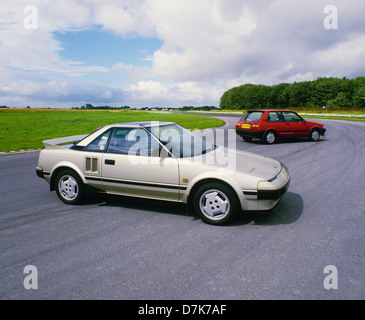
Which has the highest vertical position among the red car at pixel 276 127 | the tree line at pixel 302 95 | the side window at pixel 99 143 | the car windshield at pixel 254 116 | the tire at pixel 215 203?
the tree line at pixel 302 95

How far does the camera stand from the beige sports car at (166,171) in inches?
147

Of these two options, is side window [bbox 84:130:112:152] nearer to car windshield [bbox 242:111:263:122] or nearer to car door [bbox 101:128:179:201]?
car door [bbox 101:128:179:201]

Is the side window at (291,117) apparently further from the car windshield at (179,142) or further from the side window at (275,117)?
the car windshield at (179,142)

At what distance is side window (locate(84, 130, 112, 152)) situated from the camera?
469 centimetres

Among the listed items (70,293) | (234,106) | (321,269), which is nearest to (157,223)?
(70,293)

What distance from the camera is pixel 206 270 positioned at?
2789 millimetres

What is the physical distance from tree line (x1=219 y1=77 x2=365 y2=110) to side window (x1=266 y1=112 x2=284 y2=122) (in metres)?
75.4

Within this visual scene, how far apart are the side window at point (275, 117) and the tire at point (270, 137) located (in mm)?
619

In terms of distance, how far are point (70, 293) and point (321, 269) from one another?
2.46 meters

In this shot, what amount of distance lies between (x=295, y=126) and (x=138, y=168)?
10552 millimetres

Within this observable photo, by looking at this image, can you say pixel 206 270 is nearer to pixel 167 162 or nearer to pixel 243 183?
pixel 243 183

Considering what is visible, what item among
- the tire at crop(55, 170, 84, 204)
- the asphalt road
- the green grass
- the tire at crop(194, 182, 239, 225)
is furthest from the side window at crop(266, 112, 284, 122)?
the green grass

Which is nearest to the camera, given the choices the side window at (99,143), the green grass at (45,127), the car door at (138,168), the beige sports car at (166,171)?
the beige sports car at (166,171)

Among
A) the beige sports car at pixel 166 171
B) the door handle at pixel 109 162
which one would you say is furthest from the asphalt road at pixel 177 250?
the door handle at pixel 109 162
